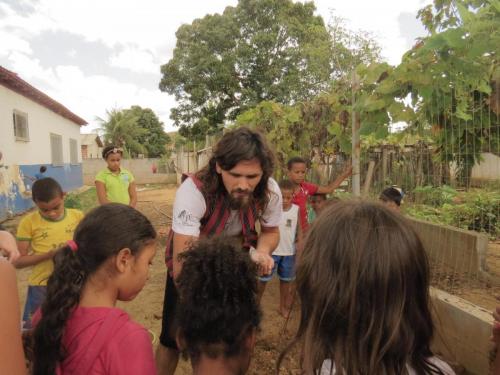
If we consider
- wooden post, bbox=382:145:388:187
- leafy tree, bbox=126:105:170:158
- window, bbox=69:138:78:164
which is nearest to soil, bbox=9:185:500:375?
wooden post, bbox=382:145:388:187

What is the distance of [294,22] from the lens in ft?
60.7

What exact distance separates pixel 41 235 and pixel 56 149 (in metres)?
13.9

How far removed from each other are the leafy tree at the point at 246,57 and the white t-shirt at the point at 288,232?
587 inches

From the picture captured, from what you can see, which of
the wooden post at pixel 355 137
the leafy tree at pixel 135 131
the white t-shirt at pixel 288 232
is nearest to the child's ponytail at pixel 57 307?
the white t-shirt at pixel 288 232

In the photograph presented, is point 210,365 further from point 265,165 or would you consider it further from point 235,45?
point 235,45

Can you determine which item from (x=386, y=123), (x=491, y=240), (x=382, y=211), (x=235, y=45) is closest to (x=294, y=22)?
(x=235, y=45)

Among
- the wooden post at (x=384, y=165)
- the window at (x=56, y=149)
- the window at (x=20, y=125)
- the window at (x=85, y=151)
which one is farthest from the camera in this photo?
the window at (x=85, y=151)

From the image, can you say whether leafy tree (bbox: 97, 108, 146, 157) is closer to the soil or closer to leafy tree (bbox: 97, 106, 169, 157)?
leafy tree (bbox: 97, 106, 169, 157)

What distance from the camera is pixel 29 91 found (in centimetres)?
1095

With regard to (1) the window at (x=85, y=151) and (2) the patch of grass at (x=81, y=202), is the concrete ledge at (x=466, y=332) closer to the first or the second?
(2) the patch of grass at (x=81, y=202)

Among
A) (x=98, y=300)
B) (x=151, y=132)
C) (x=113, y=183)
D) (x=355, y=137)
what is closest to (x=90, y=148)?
(x=151, y=132)

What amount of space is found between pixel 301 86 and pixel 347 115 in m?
15.1

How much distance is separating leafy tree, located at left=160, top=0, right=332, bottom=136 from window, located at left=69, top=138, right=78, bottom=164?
19.7ft

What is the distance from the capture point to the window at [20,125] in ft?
34.2
